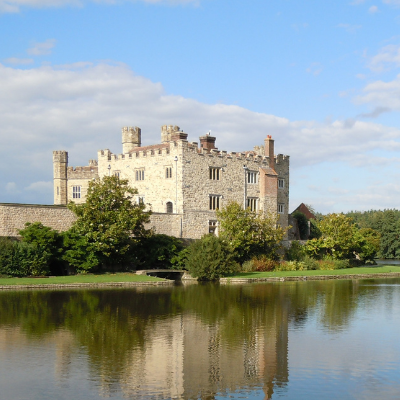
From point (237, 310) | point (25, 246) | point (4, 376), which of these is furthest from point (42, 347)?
point (25, 246)

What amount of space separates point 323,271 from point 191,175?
1365cm

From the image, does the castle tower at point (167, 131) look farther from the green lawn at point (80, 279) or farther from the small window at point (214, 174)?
the green lawn at point (80, 279)

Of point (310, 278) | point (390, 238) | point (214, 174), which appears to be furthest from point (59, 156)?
point (390, 238)

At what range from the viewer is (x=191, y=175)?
172 ft

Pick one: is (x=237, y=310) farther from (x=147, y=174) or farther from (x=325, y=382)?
(x=147, y=174)

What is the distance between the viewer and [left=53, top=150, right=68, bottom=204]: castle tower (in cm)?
6372

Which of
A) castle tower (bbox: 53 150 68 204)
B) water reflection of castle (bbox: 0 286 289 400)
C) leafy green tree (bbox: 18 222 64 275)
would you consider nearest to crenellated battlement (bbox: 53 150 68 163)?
castle tower (bbox: 53 150 68 204)

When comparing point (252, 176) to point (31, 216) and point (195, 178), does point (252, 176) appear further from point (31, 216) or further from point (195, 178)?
point (31, 216)

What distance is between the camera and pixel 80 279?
37.7m

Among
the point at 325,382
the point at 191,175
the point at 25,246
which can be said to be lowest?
the point at 325,382

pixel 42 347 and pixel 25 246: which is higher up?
pixel 25 246

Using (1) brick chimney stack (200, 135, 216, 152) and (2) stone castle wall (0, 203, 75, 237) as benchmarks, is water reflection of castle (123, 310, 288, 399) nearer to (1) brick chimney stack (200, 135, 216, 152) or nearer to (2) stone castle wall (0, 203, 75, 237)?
(2) stone castle wall (0, 203, 75, 237)

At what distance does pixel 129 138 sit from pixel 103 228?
22.4m

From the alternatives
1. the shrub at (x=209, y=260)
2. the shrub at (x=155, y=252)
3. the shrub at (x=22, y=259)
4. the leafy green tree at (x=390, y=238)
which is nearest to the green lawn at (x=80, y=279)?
the shrub at (x=22, y=259)
